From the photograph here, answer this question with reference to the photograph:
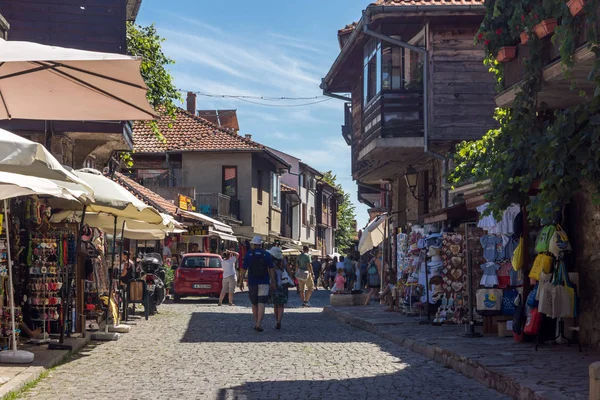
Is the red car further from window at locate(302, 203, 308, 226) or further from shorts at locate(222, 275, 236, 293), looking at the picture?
window at locate(302, 203, 308, 226)

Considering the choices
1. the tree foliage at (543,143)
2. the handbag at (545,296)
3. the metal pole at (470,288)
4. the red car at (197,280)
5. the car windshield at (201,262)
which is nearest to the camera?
the tree foliage at (543,143)

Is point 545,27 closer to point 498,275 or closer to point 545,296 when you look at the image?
point 545,296

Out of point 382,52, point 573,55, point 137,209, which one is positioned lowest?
point 137,209

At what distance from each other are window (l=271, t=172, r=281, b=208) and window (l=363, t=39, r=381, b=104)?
3093 centimetres

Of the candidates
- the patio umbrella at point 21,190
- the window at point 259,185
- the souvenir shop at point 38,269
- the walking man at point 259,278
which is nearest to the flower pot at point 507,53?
the walking man at point 259,278

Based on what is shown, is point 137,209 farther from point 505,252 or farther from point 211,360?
point 505,252

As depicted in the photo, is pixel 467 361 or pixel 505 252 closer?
pixel 467 361

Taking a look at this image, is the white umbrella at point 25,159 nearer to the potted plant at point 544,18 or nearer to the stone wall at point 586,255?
the potted plant at point 544,18

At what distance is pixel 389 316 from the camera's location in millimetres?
20219

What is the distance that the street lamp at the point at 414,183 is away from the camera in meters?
22.6

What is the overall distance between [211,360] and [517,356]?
152 inches

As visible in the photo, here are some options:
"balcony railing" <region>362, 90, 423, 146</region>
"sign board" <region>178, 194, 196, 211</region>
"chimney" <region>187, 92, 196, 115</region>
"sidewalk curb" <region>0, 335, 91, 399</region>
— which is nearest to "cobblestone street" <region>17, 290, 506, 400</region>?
"sidewalk curb" <region>0, 335, 91, 399</region>

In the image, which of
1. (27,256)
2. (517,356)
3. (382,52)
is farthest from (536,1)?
(382,52)

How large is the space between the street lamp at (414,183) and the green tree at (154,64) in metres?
8.73
